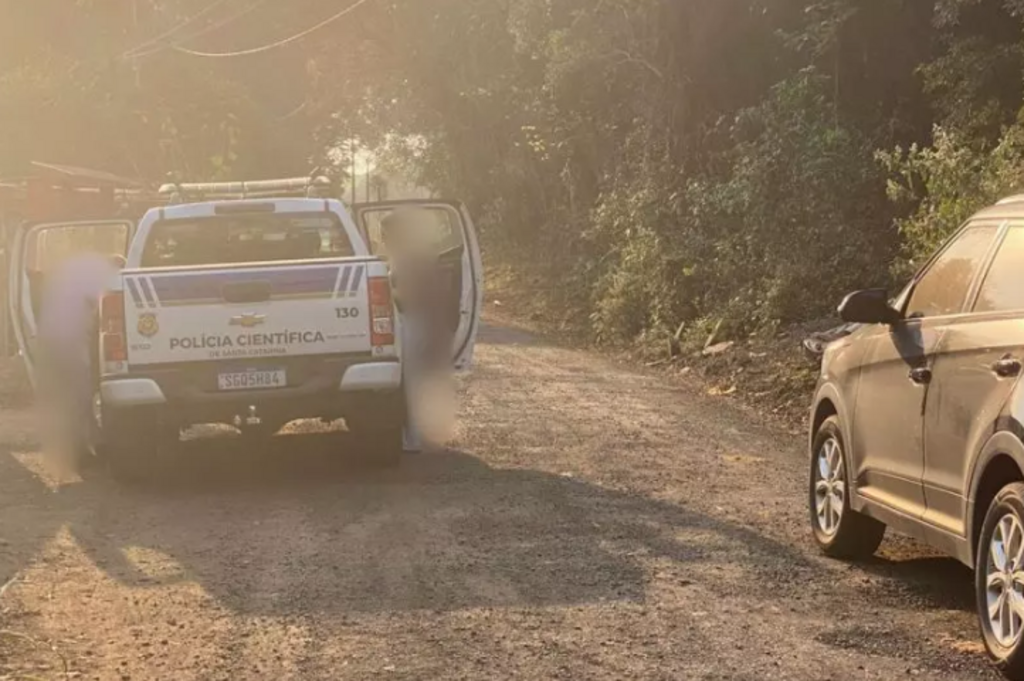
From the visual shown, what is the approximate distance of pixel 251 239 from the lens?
1248 cm

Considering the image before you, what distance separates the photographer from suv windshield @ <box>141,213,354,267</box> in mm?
12344

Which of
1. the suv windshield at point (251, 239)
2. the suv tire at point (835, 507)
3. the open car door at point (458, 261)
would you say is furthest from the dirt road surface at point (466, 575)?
the suv windshield at point (251, 239)

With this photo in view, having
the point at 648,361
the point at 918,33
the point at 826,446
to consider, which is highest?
the point at 918,33

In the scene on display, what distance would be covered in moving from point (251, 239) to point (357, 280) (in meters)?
1.81

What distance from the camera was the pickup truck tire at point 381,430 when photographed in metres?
11.3

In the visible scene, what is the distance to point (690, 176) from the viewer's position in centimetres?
2525

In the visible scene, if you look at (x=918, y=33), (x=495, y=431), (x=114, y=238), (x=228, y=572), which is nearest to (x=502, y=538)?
(x=228, y=572)

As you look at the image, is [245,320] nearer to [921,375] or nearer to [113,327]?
[113,327]

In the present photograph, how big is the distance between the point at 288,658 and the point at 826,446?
144 inches

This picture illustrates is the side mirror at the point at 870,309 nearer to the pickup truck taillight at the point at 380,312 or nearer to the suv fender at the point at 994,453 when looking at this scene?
the suv fender at the point at 994,453

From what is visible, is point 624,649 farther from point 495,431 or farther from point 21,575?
point 495,431

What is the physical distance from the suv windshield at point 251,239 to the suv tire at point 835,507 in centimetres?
477

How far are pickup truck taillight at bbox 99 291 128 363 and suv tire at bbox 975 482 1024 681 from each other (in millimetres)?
6283

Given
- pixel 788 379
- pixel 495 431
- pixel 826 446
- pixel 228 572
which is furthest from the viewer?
pixel 788 379
